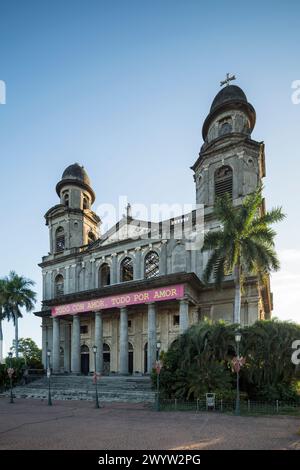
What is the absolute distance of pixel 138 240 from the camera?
109 feet

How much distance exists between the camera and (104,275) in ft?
120

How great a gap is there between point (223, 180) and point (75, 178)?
1988 centimetres

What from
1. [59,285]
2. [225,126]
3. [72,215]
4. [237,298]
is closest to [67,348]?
[59,285]

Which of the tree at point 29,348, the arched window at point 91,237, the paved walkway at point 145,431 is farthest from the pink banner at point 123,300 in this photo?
the tree at point 29,348

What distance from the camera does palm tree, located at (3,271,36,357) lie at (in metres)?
41.2

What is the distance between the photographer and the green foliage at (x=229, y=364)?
18406mm

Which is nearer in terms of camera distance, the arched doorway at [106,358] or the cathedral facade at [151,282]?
the cathedral facade at [151,282]

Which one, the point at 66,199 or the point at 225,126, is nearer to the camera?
the point at 225,126

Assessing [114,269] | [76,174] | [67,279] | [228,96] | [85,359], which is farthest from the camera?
[76,174]

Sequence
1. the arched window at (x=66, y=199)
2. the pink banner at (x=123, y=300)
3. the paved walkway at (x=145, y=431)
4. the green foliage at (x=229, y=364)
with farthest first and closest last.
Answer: the arched window at (x=66, y=199), the pink banner at (x=123, y=300), the green foliage at (x=229, y=364), the paved walkway at (x=145, y=431)

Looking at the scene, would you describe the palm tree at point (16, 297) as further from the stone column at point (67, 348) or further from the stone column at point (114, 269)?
the stone column at point (114, 269)

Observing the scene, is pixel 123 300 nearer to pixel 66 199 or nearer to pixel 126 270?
pixel 126 270

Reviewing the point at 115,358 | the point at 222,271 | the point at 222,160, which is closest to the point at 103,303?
the point at 115,358

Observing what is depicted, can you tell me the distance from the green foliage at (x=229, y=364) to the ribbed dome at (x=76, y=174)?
28.5m
